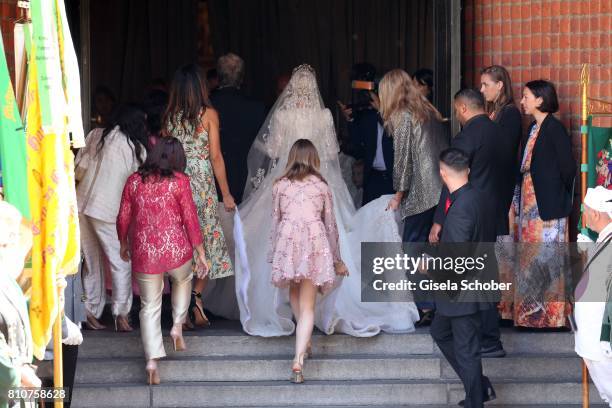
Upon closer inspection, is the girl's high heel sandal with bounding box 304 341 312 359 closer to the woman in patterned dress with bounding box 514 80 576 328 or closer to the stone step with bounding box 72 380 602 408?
the stone step with bounding box 72 380 602 408

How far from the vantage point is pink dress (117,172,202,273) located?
7715mm

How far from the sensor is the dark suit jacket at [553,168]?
830 centimetres

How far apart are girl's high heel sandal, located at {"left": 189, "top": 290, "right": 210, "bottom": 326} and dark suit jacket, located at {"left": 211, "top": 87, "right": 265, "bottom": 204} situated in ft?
3.62

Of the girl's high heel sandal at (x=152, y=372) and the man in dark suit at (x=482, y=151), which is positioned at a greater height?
the man in dark suit at (x=482, y=151)

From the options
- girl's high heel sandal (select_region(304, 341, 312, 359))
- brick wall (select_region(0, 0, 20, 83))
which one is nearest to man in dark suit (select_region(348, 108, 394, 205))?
girl's high heel sandal (select_region(304, 341, 312, 359))

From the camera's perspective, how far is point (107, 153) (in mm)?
8367

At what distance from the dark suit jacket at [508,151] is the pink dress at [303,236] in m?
1.27

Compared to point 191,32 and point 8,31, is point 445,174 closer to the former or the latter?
point 8,31

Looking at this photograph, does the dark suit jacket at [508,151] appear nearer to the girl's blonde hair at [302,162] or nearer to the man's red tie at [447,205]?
the man's red tie at [447,205]

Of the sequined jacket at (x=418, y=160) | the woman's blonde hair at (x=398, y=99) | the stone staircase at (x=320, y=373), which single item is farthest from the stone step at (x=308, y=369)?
the woman's blonde hair at (x=398, y=99)

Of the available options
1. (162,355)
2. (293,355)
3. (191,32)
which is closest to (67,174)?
(162,355)

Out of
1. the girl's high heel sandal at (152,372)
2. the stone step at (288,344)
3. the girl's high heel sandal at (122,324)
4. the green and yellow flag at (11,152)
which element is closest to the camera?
the green and yellow flag at (11,152)

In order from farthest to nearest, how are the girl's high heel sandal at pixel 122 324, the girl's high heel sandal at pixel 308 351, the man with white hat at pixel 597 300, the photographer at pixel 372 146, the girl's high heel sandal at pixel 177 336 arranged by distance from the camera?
the photographer at pixel 372 146 < the girl's high heel sandal at pixel 122 324 < the girl's high heel sandal at pixel 308 351 < the girl's high heel sandal at pixel 177 336 < the man with white hat at pixel 597 300

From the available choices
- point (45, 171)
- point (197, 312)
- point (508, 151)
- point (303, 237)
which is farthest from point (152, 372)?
point (508, 151)
